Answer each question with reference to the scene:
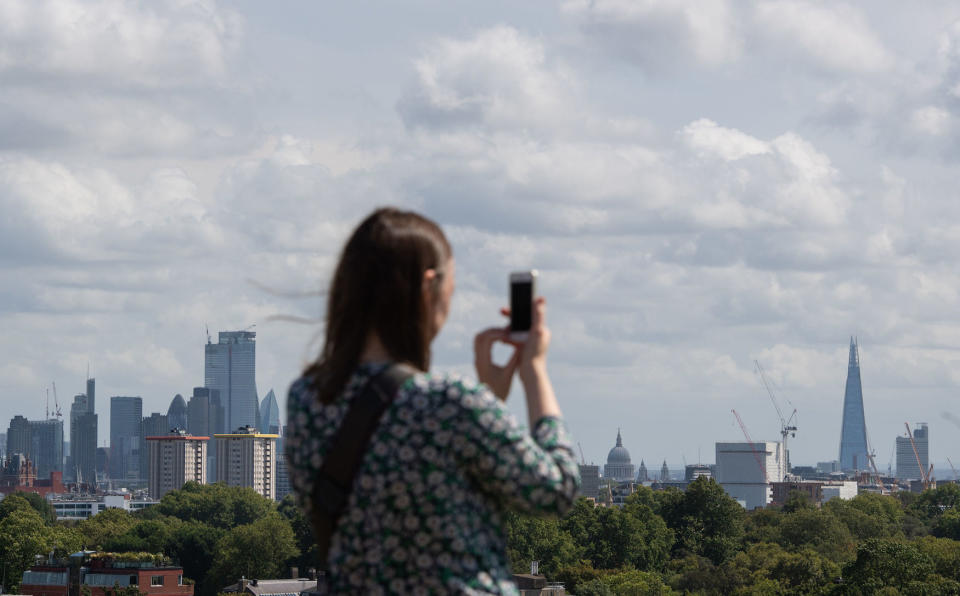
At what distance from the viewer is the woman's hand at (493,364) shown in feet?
17.8

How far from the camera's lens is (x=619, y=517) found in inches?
4744

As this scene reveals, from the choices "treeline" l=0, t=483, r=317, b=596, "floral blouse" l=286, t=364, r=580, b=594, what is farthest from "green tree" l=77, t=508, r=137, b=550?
"floral blouse" l=286, t=364, r=580, b=594

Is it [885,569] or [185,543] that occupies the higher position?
[185,543]

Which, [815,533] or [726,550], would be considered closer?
[726,550]

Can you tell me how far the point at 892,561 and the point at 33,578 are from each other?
54700mm

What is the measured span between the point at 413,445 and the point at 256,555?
380ft

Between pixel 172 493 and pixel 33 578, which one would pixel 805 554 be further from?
pixel 172 493

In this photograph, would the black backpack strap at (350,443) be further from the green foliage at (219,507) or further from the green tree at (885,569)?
the green foliage at (219,507)

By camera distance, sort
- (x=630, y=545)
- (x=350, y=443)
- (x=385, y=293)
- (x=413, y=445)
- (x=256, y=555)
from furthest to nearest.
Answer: (x=256, y=555) → (x=630, y=545) → (x=385, y=293) → (x=350, y=443) → (x=413, y=445)

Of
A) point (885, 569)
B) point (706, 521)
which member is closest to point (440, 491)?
point (885, 569)

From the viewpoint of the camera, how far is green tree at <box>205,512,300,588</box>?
11700 centimetres

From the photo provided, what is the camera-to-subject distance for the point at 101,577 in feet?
309

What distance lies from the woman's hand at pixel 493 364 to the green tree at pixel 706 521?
116 metres

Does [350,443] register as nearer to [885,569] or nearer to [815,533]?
[885,569]
